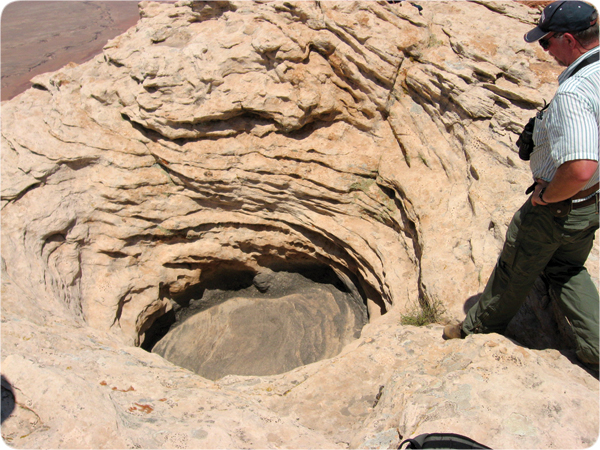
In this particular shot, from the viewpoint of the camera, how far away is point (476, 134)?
3859 millimetres

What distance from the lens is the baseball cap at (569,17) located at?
1.84 meters

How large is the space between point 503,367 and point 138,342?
392cm

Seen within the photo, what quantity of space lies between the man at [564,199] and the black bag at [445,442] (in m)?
0.98

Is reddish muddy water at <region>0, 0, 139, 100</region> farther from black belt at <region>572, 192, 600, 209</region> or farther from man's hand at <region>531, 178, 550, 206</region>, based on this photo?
black belt at <region>572, 192, 600, 209</region>

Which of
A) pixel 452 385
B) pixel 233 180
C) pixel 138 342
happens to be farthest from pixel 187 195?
pixel 452 385

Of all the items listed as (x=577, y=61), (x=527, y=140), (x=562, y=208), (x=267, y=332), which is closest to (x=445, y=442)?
(x=562, y=208)

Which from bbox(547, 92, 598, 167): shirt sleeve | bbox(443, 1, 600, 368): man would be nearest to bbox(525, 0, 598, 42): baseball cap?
bbox(443, 1, 600, 368): man

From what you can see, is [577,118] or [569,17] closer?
[577,118]

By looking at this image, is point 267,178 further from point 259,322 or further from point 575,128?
point 575,128

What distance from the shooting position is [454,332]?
2.93m

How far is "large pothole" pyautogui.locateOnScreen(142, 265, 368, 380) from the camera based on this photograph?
503cm

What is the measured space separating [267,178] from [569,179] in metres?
3.38

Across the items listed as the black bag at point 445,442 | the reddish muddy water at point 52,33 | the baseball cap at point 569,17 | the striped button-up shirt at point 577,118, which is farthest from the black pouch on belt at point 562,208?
the reddish muddy water at point 52,33

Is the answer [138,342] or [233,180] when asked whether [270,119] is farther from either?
[138,342]
